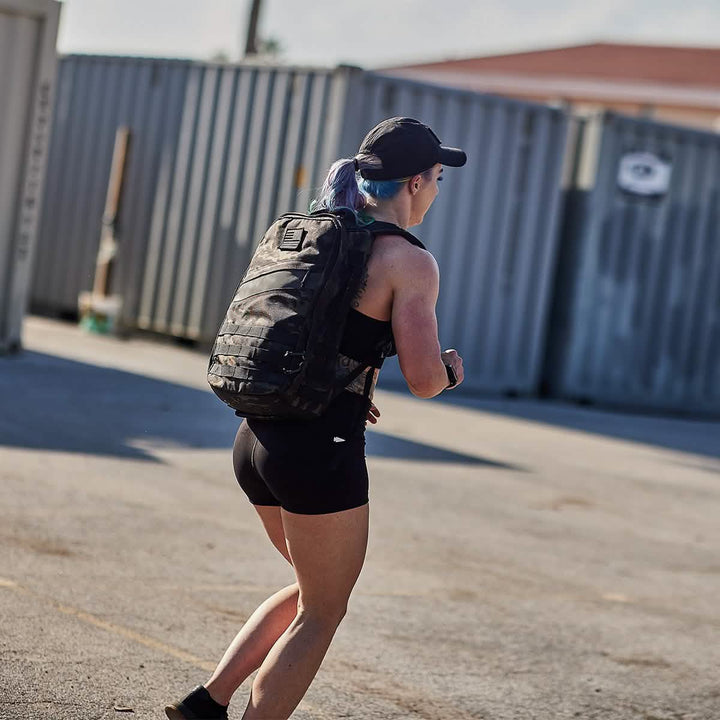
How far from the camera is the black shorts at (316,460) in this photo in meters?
3.55

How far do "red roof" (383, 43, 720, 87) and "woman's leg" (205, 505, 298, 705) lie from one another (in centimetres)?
3704

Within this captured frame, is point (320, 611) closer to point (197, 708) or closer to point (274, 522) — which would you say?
point (274, 522)

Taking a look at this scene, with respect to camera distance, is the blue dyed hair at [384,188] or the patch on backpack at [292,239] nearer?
the patch on backpack at [292,239]

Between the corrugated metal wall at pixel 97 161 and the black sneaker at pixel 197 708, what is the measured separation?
1433cm

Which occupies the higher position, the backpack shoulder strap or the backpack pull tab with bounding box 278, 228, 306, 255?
the backpack shoulder strap

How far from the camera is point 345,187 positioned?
374cm

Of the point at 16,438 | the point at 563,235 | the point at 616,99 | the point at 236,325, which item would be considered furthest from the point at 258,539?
the point at 616,99

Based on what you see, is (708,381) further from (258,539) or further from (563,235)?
(258,539)

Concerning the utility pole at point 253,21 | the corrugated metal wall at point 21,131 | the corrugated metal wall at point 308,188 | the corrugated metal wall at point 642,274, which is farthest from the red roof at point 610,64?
the corrugated metal wall at point 21,131

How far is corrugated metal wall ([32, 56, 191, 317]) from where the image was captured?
58.6 feet

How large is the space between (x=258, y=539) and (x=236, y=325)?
3714 millimetres

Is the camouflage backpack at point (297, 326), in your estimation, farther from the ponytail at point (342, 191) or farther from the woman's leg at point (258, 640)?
the woman's leg at point (258, 640)

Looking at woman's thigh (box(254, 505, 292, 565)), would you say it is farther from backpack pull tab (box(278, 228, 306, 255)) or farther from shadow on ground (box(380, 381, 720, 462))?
shadow on ground (box(380, 381, 720, 462))

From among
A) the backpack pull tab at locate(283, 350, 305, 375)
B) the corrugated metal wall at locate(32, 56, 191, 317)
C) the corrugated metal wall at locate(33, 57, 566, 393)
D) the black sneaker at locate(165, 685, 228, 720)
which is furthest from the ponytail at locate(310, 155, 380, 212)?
the corrugated metal wall at locate(32, 56, 191, 317)
